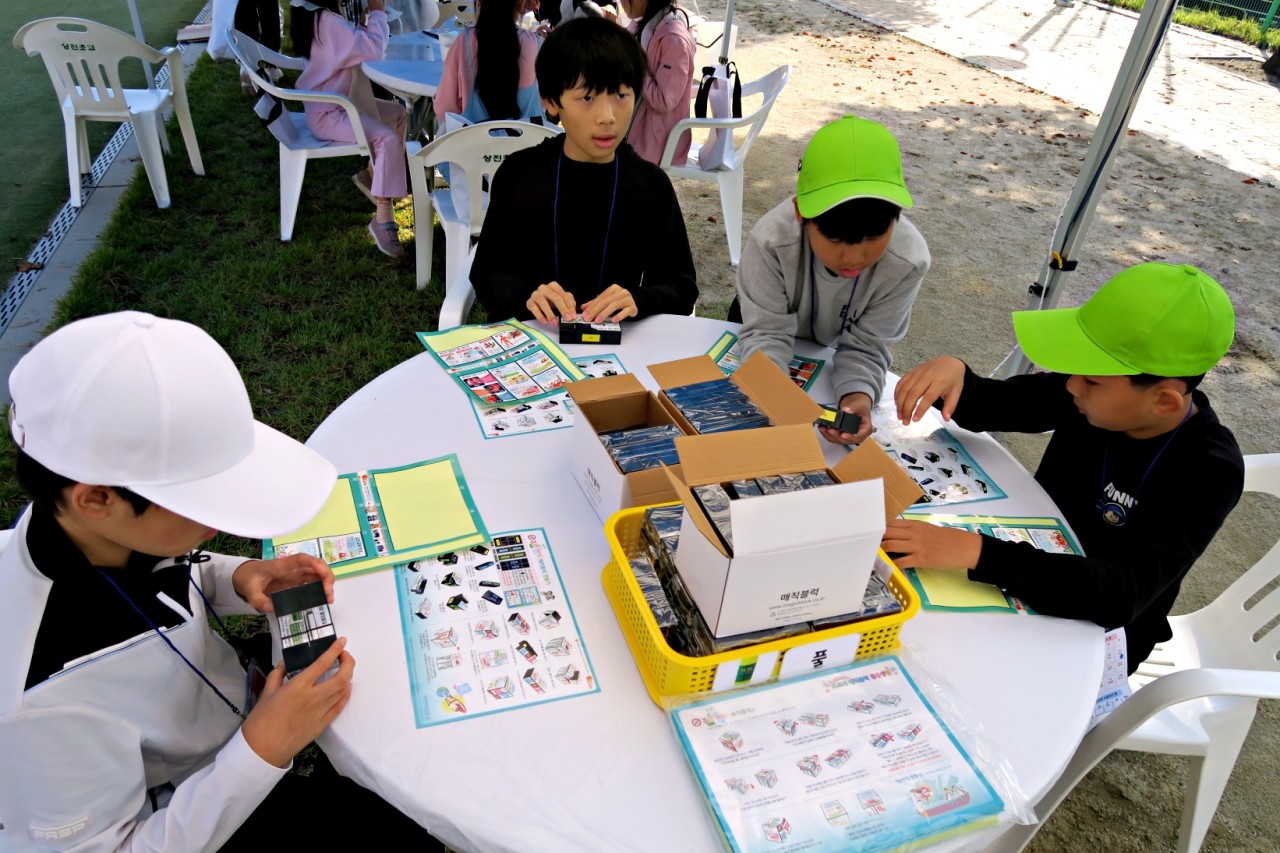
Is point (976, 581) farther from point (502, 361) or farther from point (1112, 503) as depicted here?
point (502, 361)

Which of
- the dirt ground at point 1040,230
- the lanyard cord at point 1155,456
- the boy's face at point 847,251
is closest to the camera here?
the lanyard cord at point 1155,456

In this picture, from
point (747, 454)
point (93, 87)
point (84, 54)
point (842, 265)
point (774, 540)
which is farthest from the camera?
point (93, 87)

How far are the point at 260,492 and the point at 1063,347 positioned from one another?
4.63 feet

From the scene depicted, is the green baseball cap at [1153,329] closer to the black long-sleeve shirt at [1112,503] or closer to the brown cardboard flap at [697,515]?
the black long-sleeve shirt at [1112,503]

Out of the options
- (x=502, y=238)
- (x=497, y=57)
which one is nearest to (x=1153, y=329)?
(x=502, y=238)

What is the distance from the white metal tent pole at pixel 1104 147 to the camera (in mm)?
2242

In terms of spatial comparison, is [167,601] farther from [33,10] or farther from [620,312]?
[33,10]

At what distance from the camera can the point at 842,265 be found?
6.16ft

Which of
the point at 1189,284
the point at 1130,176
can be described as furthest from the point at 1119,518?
the point at 1130,176

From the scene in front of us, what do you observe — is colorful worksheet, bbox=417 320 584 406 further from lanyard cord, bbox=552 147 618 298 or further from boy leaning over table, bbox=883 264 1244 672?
boy leaning over table, bbox=883 264 1244 672

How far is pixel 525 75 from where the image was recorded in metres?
3.86

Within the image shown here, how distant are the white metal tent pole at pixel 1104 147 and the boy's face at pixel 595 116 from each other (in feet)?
4.66

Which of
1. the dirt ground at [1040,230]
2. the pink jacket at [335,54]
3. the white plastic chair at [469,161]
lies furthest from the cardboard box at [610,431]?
the pink jacket at [335,54]

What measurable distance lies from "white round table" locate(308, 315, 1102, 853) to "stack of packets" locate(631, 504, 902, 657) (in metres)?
0.10
